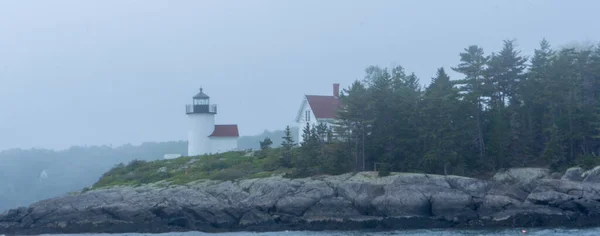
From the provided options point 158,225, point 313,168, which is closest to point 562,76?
point 313,168

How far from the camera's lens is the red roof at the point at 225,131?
52.8m

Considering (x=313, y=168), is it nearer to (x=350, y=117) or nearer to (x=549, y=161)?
(x=350, y=117)

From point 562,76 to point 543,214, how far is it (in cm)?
967

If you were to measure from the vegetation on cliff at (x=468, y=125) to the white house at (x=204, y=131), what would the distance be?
831 centimetres

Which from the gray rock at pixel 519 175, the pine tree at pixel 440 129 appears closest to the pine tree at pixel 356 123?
the pine tree at pixel 440 129

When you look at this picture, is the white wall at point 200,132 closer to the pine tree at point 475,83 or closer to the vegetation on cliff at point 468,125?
the vegetation on cliff at point 468,125

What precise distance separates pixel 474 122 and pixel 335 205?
30.8ft

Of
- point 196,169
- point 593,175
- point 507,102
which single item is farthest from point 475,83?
point 196,169

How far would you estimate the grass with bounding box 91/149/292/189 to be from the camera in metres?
41.3

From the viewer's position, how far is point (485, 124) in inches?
1642

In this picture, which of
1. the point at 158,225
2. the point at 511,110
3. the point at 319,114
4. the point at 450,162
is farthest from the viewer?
the point at 319,114

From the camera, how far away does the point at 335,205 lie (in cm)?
3566

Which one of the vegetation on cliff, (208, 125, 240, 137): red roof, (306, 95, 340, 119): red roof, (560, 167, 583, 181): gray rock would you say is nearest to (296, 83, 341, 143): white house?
(306, 95, 340, 119): red roof

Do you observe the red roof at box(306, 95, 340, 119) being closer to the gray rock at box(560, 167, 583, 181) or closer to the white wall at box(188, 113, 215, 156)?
the white wall at box(188, 113, 215, 156)
